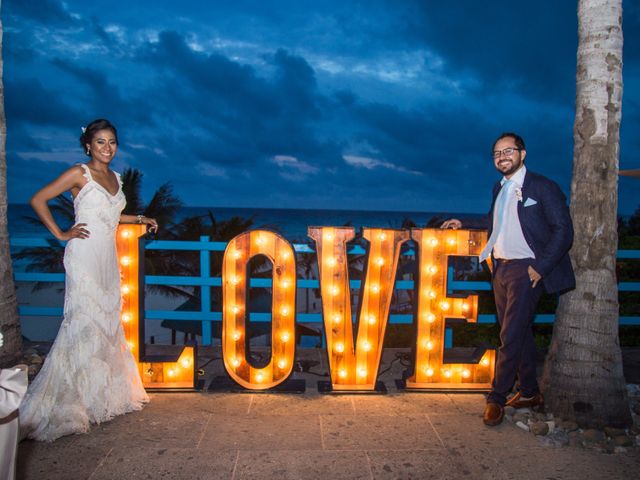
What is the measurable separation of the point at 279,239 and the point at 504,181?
224 centimetres

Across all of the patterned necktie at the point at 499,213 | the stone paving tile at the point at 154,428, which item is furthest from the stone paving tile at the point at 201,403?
the patterned necktie at the point at 499,213

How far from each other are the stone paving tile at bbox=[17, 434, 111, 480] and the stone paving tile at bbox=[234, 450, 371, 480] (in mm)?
1125

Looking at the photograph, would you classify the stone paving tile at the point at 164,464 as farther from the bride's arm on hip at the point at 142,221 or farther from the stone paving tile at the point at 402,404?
the bride's arm on hip at the point at 142,221

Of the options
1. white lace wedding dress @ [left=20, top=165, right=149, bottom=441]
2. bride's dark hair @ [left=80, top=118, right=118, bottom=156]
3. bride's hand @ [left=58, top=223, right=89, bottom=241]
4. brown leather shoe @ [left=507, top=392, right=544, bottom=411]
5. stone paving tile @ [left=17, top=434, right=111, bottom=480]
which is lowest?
stone paving tile @ [left=17, top=434, right=111, bottom=480]

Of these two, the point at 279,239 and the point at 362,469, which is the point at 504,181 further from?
the point at 362,469

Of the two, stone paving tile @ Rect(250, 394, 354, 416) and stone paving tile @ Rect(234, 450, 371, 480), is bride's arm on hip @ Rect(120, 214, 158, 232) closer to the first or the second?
stone paving tile @ Rect(250, 394, 354, 416)

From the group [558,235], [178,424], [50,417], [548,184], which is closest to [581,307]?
[558,235]

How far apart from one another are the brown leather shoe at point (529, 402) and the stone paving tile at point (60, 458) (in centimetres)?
363

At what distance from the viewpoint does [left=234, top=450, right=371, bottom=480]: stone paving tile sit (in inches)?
143

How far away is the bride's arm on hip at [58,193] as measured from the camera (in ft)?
13.9

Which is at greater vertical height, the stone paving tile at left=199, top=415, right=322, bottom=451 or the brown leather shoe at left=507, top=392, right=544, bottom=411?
the brown leather shoe at left=507, top=392, right=544, bottom=411

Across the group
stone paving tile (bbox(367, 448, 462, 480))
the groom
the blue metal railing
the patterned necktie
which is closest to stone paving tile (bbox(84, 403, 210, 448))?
stone paving tile (bbox(367, 448, 462, 480))

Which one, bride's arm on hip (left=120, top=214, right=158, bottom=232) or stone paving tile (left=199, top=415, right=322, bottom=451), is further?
bride's arm on hip (left=120, top=214, right=158, bottom=232)

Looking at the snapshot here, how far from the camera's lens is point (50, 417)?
13.7 ft
